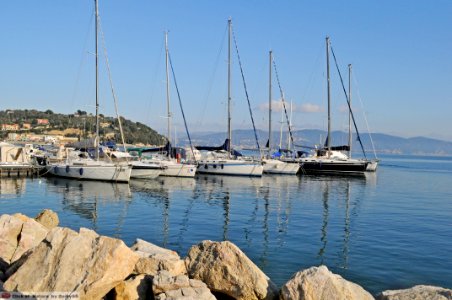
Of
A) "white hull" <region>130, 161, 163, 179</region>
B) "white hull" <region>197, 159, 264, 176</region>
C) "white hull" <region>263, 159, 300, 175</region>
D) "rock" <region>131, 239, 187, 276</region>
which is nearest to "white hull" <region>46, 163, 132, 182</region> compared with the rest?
"white hull" <region>130, 161, 163, 179</region>

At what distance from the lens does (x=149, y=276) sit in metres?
10.0

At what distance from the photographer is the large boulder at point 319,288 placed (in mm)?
8945

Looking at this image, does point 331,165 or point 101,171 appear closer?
point 101,171

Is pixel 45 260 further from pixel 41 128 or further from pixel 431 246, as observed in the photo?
pixel 41 128

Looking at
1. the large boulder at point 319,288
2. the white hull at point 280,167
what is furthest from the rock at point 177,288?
the white hull at point 280,167

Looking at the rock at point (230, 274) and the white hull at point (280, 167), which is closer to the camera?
the rock at point (230, 274)

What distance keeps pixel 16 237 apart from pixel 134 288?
5.45 meters

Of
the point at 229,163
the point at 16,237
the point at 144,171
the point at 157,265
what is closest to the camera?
the point at 157,265

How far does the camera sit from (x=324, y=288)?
9.00 metres

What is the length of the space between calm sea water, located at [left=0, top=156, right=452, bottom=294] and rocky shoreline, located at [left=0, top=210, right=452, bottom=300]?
3.73 m

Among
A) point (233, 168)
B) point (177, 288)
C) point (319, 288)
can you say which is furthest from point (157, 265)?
point (233, 168)

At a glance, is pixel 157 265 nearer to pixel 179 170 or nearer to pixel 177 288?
pixel 177 288

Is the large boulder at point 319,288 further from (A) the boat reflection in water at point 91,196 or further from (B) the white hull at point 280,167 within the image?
(B) the white hull at point 280,167

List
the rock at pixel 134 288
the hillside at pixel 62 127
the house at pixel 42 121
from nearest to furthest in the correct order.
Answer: the rock at pixel 134 288 < the hillside at pixel 62 127 < the house at pixel 42 121
